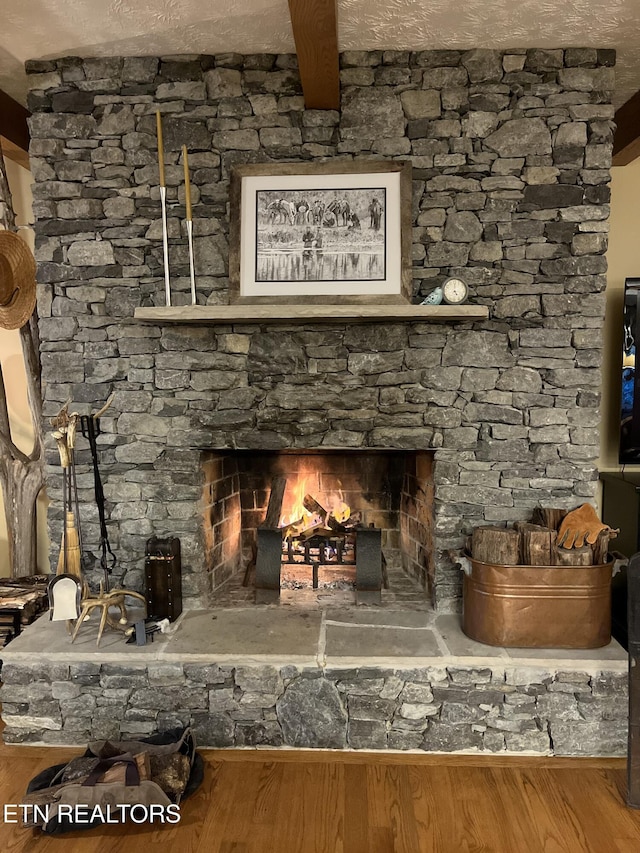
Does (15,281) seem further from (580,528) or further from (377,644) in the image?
(580,528)

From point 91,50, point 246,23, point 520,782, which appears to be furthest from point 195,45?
point 520,782

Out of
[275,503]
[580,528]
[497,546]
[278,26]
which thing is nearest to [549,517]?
[580,528]

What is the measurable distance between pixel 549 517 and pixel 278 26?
2.28m

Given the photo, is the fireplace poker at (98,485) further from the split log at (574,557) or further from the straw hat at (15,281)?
the split log at (574,557)

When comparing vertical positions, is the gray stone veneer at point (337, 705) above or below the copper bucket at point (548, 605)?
below

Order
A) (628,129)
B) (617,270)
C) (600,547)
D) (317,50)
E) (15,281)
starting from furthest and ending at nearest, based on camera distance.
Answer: (617,270)
(628,129)
(15,281)
(600,547)
(317,50)

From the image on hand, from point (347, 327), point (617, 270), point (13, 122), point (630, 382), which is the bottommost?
point (630, 382)

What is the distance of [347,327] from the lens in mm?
2531

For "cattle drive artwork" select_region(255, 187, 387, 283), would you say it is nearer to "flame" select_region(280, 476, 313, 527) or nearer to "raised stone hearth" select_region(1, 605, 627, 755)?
"flame" select_region(280, 476, 313, 527)

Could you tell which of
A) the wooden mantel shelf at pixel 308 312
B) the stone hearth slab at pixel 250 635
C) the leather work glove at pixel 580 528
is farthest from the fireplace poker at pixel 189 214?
the leather work glove at pixel 580 528

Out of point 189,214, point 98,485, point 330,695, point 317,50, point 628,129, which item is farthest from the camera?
point 628,129

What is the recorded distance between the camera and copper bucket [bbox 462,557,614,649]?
2.27 metres

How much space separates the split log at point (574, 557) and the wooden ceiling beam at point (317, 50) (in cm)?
207

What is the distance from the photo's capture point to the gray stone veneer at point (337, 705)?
7.23 ft
